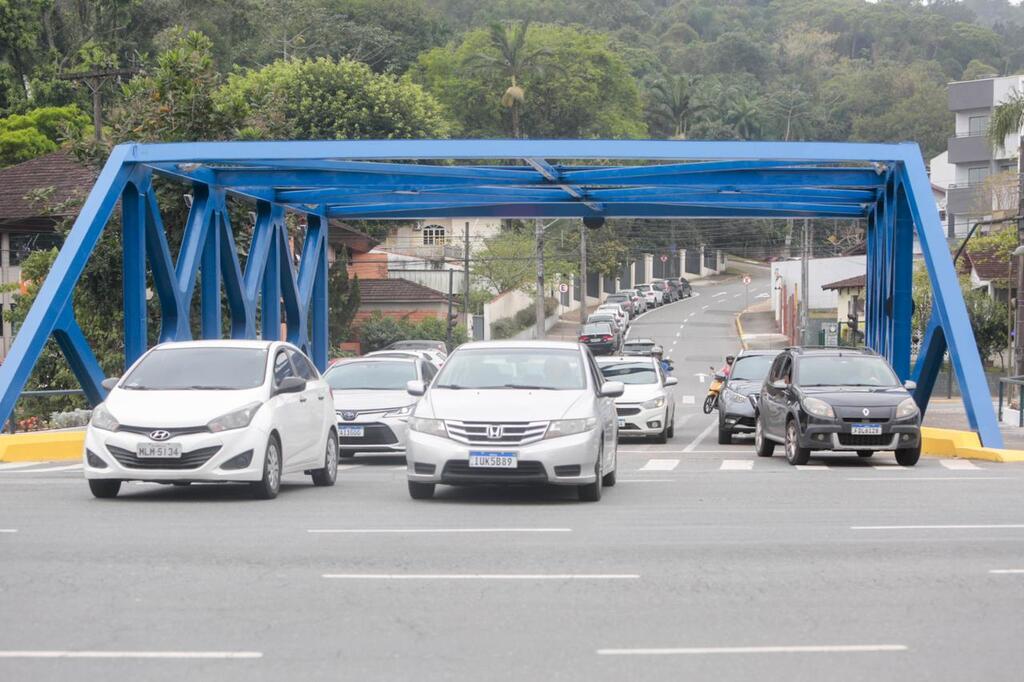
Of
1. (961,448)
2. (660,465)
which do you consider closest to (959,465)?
(961,448)

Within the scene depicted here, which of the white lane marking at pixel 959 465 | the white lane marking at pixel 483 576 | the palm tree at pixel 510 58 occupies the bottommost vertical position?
the white lane marking at pixel 959 465

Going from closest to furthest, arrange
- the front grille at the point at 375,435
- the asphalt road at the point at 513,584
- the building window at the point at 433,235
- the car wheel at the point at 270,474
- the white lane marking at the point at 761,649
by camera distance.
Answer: the asphalt road at the point at 513,584 → the white lane marking at the point at 761,649 → the car wheel at the point at 270,474 → the front grille at the point at 375,435 → the building window at the point at 433,235

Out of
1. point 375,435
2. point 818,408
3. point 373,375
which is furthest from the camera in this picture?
point 373,375

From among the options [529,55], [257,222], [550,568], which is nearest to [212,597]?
[550,568]

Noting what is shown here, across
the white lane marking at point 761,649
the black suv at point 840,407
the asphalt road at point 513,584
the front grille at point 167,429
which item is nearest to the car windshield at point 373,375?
the black suv at point 840,407

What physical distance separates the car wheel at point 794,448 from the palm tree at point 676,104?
354 feet

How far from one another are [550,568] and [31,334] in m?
13.6

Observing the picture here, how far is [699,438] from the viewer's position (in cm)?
3222

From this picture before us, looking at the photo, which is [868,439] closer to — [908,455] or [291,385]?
[908,455]

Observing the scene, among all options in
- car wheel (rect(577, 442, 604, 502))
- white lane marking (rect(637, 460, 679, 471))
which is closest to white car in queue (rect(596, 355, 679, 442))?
white lane marking (rect(637, 460, 679, 471))

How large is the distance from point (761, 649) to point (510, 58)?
93777mm

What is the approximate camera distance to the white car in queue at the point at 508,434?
1434 centimetres

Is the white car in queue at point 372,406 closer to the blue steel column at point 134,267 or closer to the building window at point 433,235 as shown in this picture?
the blue steel column at point 134,267

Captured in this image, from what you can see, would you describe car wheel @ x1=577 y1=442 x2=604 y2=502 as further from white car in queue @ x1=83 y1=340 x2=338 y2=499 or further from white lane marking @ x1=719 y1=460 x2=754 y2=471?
white lane marking @ x1=719 y1=460 x2=754 y2=471
